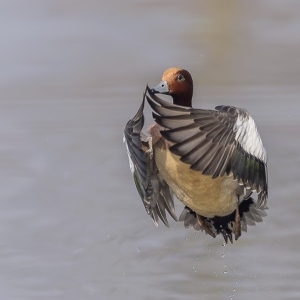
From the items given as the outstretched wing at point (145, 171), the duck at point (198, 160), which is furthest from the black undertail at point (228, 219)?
the outstretched wing at point (145, 171)

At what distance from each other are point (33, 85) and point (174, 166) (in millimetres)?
3936

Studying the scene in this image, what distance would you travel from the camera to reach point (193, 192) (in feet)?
14.6

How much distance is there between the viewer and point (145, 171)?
4.34 metres

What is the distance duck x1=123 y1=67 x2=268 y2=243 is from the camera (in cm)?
383

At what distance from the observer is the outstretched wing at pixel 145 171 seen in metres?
4.22

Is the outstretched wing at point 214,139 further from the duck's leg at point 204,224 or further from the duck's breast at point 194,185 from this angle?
the duck's leg at point 204,224

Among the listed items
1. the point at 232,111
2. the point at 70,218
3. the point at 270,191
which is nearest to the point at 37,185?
the point at 70,218

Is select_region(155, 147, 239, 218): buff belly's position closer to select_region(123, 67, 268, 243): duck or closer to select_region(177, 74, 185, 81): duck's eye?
select_region(123, 67, 268, 243): duck

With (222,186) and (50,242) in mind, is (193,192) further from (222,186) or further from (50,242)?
(50,242)

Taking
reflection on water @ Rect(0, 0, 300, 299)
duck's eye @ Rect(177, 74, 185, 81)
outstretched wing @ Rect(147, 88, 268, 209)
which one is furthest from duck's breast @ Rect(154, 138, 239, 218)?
reflection on water @ Rect(0, 0, 300, 299)

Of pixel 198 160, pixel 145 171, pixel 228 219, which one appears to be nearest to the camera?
pixel 198 160

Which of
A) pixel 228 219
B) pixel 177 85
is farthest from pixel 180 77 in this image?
pixel 228 219

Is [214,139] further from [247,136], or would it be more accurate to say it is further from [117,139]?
[117,139]

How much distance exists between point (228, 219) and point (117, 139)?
225 centimetres
